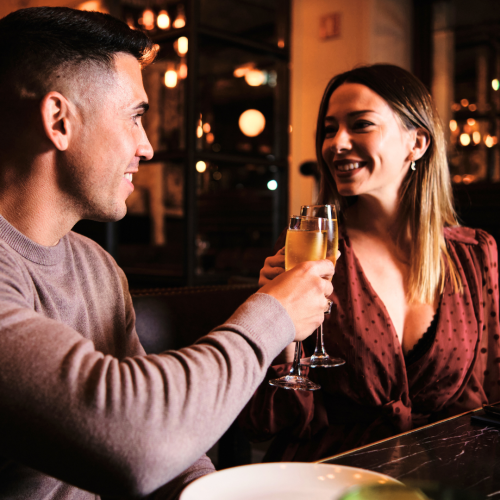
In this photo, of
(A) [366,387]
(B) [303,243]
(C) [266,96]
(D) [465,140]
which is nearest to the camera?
(B) [303,243]

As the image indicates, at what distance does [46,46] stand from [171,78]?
352cm

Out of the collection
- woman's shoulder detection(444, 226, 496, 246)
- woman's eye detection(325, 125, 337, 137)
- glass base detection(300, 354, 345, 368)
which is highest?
woman's eye detection(325, 125, 337, 137)

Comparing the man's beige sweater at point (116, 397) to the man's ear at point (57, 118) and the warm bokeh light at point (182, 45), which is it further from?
the warm bokeh light at point (182, 45)

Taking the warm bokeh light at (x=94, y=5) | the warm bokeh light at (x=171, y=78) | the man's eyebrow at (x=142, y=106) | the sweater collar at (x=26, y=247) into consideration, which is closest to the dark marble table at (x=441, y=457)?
the sweater collar at (x=26, y=247)

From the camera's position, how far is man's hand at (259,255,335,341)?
79cm

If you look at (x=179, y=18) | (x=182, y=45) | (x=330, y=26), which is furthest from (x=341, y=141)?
(x=330, y=26)

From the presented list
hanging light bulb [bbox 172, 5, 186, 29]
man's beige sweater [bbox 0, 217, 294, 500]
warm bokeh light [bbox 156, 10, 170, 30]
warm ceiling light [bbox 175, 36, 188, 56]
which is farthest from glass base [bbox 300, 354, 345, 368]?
warm bokeh light [bbox 156, 10, 170, 30]

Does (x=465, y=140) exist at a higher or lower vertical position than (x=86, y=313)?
higher

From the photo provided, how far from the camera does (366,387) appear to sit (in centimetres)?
136

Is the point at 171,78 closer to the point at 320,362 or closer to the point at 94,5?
the point at 94,5

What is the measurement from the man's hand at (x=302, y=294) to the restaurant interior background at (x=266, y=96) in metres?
2.49

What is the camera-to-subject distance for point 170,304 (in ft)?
4.97

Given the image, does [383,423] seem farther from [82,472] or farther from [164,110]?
[164,110]

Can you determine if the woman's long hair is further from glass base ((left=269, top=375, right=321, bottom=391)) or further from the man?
the man
